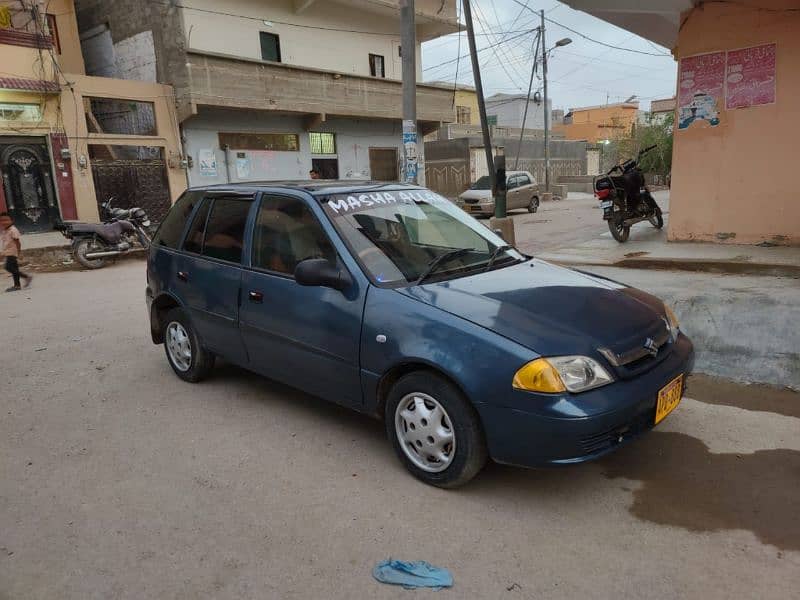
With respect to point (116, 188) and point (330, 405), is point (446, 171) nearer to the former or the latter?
point (116, 188)

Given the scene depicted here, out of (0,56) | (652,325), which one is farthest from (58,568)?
(0,56)

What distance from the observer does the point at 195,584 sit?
248 cm

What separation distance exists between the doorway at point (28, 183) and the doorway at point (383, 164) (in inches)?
453

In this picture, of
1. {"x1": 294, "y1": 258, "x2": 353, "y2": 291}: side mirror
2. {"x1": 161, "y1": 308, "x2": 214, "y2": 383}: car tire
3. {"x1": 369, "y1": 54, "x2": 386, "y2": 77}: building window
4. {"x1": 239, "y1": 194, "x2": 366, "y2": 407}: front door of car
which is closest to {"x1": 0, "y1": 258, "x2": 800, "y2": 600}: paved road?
{"x1": 161, "y1": 308, "x2": 214, "y2": 383}: car tire

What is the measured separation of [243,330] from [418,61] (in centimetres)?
2355

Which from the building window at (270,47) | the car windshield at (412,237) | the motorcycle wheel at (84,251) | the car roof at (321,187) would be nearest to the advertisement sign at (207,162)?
the building window at (270,47)

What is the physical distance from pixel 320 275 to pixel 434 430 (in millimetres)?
1097

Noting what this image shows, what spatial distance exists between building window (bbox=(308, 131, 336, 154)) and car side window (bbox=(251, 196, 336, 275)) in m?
17.5

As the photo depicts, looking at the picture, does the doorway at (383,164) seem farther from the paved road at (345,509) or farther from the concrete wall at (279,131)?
the paved road at (345,509)

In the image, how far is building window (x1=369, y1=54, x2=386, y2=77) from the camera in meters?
22.8

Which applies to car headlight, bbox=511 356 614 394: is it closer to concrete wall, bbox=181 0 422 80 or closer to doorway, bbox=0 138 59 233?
doorway, bbox=0 138 59 233

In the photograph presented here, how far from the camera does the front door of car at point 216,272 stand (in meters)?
4.20

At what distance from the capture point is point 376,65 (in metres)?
23.1

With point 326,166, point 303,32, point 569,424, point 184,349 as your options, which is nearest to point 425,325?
point 569,424
